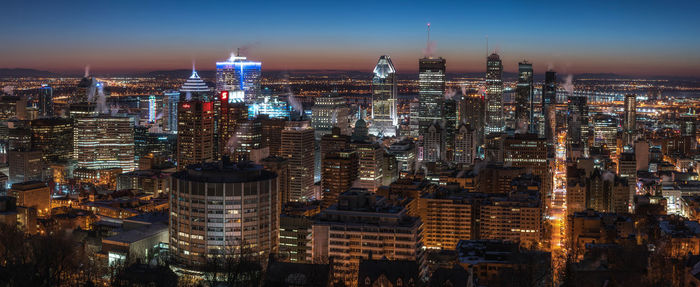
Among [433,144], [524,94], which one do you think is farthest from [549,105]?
[433,144]

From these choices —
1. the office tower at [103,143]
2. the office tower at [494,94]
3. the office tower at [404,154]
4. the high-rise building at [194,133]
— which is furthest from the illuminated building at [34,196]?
the office tower at [494,94]

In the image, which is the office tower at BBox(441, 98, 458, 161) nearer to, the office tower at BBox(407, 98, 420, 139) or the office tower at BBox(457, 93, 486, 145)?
the office tower at BBox(457, 93, 486, 145)

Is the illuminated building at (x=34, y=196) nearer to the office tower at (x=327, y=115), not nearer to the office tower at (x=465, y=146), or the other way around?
Result: the office tower at (x=465, y=146)

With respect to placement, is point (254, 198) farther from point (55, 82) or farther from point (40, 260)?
point (55, 82)

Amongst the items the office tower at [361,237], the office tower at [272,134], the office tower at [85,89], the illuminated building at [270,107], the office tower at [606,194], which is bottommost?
the office tower at [606,194]

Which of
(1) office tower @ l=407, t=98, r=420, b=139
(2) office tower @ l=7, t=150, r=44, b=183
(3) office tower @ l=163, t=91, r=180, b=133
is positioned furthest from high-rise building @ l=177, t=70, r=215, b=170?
(1) office tower @ l=407, t=98, r=420, b=139

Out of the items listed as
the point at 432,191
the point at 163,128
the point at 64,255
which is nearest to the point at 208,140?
the point at 432,191

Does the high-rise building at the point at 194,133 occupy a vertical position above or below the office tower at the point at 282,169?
above
